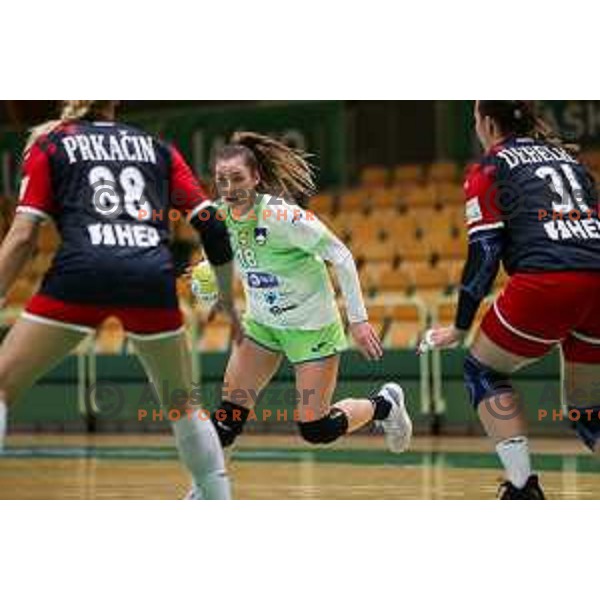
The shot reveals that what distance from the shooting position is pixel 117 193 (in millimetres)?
6227

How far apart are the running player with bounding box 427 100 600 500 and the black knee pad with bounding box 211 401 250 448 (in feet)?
4.33

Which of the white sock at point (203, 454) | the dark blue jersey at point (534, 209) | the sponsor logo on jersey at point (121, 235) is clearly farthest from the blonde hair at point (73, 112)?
the dark blue jersey at point (534, 209)

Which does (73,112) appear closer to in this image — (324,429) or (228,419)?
(228,419)

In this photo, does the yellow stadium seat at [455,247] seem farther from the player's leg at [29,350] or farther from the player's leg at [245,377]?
the player's leg at [29,350]

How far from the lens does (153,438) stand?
15.4 metres

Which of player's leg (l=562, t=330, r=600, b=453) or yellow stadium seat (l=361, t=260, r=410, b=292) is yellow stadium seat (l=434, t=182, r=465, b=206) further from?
player's leg (l=562, t=330, r=600, b=453)

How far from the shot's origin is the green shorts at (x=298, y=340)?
8.49 m

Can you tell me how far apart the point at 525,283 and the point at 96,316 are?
227 cm

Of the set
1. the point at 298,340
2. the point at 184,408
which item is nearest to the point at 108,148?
the point at 184,408

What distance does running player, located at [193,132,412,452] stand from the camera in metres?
8.27

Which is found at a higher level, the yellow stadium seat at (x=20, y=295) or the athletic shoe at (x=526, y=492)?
the athletic shoe at (x=526, y=492)

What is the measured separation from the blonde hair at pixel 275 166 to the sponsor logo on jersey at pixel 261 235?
33cm

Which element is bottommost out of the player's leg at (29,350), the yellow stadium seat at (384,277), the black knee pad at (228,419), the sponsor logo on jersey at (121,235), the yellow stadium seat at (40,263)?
the yellow stadium seat at (40,263)
